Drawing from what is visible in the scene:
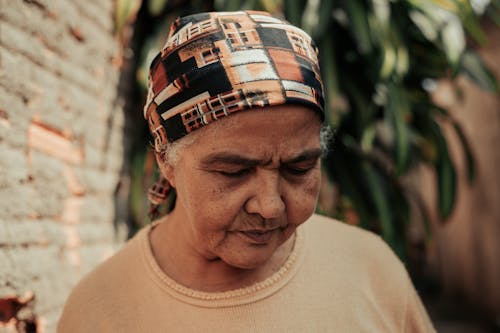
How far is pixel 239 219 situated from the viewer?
133 centimetres

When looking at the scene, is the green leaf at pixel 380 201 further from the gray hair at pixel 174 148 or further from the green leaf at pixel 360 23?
the gray hair at pixel 174 148

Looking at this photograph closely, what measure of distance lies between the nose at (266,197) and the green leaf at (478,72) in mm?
2689

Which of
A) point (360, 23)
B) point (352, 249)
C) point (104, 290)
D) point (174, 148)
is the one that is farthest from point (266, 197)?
point (360, 23)

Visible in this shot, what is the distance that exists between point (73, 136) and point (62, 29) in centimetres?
49

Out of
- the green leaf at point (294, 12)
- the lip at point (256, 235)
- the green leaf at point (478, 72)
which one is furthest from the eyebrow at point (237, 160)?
the green leaf at point (478, 72)

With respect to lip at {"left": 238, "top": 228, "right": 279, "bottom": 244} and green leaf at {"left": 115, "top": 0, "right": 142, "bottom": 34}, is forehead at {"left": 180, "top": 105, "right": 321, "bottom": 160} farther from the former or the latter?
green leaf at {"left": 115, "top": 0, "right": 142, "bottom": 34}

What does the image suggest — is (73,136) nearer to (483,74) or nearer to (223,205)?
(223,205)

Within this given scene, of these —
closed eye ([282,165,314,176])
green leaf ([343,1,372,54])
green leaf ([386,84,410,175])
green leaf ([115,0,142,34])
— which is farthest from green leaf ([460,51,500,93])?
closed eye ([282,165,314,176])

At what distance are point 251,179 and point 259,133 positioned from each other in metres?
0.13

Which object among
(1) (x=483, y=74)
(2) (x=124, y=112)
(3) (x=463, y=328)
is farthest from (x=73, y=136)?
(3) (x=463, y=328)

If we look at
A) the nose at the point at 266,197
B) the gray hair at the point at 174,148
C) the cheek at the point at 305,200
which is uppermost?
the gray hair at the point at 174,148

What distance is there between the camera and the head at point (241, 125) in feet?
4.14

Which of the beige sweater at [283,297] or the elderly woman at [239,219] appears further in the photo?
the beige sweater at [283,297]

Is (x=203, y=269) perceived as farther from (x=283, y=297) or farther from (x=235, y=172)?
(x=235, y=172)
